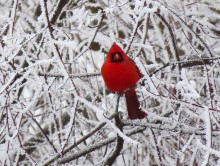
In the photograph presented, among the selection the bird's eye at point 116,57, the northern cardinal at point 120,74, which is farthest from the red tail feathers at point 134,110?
the bird's eye at point 116,57

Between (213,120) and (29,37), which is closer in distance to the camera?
(213,120)

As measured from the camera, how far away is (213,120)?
6.34 feet

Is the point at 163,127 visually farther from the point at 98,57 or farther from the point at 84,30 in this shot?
the point at 98,57

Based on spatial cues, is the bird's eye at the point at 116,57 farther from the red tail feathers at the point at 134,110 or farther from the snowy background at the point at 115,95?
the red tail feathers at the point at 134,110

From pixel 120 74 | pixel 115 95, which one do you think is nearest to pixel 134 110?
pixel 120 74

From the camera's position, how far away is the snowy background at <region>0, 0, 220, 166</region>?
2064mm

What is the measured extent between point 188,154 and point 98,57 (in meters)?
1.65

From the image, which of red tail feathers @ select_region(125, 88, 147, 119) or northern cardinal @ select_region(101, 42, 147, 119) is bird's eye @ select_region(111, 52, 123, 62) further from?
red tail feathers @ select_region(125, 88, 147, 119)

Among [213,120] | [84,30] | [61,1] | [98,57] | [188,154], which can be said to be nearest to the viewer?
[213,120]

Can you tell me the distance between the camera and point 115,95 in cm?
309

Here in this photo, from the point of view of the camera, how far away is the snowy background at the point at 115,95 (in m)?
2.06

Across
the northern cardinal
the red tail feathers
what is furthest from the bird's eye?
the red tail feathers

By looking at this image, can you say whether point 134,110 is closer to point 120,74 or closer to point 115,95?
point 120,74

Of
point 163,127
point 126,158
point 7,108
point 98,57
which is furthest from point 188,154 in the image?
point 98,57
